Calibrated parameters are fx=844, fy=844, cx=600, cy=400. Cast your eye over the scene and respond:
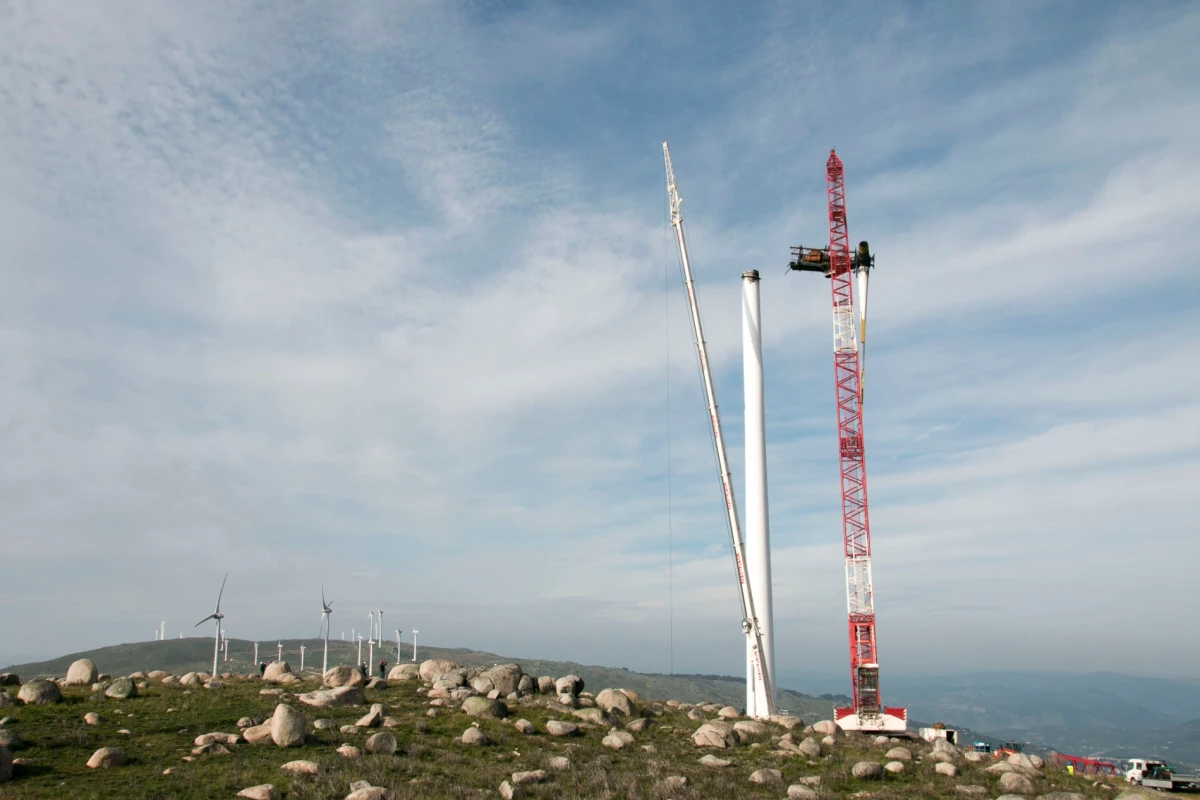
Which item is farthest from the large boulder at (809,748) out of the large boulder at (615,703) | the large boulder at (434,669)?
the large boulder at (434,669)

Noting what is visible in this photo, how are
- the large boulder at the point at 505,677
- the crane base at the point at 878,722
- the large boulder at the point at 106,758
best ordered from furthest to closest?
the crane base at the point at 878,722
the large boulder at the point at 505,677
the large boulder at the point at 106,758

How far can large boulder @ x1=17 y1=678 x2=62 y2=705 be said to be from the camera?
1959 inches

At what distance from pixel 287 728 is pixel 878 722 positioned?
219ft

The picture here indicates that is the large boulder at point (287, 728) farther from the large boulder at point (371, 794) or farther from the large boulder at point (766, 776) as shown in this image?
the large boulder at point (766, 776)

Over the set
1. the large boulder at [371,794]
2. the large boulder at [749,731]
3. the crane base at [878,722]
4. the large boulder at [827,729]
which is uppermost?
the large boulder at [371,794]

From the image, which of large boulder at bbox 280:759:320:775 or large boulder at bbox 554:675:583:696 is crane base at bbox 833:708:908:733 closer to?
large boulder at bbox 554:675:583:696

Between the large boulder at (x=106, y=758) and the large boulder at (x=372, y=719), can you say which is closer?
the large boulder at (x=106, y=758)

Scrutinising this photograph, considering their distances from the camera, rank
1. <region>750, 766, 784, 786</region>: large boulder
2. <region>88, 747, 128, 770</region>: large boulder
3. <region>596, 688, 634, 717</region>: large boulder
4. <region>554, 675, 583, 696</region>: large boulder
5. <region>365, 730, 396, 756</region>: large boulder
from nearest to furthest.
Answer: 1. <region>88, 747, 128, 770</region>: large boulder
2. <region>750, 766, 784, 786</region>: large boulder
3. <region>365, 730, 396, 756</region>: large boulder
4. <region>596, 688, 634, 717</region>: large boulder
5. <region>554, 675, 583, 696</region>: large boulder

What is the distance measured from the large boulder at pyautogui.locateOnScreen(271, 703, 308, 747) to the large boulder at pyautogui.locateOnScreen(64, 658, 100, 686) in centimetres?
2492

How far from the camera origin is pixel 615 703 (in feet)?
200

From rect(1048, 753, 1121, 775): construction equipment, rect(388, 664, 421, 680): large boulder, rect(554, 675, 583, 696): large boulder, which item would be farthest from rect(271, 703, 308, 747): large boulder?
rect(1048, 753, 1121, 775): construction equipment

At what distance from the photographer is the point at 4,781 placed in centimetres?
3519

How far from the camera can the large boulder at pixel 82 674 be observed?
194ft

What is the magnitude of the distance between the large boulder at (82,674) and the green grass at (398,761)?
2.63 m
